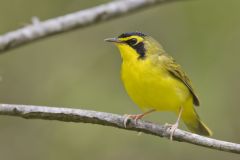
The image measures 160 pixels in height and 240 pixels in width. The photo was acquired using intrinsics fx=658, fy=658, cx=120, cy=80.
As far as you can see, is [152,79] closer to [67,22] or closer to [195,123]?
[195,123]

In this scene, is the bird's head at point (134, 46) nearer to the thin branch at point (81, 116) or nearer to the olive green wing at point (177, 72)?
the olive green wing at point (177, 72)

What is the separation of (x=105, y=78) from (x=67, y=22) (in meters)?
3.02

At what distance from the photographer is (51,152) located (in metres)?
11.0

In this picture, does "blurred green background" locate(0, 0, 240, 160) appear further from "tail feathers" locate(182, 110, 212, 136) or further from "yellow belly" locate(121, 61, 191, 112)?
"yellow belly" locate(121, 61, 191, 112)

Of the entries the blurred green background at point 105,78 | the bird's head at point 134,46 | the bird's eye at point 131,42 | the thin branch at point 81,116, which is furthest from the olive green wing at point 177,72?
the blurred green background at point 105,78

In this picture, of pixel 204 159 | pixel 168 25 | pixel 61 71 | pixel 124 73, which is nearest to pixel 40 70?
pixel 61 71

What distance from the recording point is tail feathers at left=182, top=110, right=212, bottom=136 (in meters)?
8.39

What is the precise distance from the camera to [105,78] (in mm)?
11531

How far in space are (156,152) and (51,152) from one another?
5.78 feet

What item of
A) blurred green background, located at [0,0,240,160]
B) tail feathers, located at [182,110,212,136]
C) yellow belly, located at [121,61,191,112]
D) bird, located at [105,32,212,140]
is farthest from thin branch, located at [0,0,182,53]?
blurred green background, located at [0,0,240,160]

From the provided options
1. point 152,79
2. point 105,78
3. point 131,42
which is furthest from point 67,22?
point 105,78

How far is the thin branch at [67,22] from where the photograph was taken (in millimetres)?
8430

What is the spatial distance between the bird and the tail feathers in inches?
1.0

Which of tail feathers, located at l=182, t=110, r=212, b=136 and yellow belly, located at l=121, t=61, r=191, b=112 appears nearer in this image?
yellow belly, located at l=121, t=61, r=191, b=112
